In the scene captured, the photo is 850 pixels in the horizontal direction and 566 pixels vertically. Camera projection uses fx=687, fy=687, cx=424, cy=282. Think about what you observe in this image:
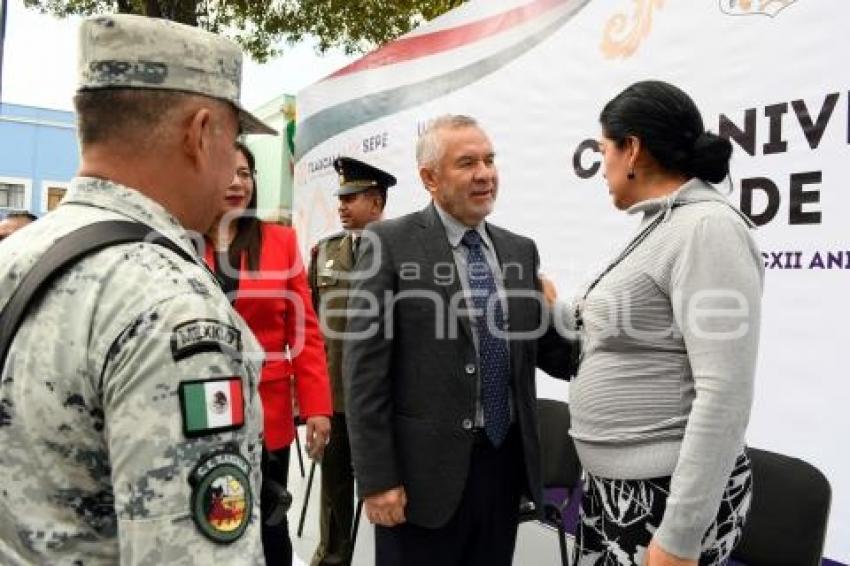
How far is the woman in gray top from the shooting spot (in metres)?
1.33

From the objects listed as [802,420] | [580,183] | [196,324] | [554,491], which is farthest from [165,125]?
[554,491]

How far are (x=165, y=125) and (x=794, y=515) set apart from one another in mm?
1857

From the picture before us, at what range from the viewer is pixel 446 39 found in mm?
4715

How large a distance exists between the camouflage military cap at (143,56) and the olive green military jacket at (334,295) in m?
2.55

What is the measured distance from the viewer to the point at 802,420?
2506mm

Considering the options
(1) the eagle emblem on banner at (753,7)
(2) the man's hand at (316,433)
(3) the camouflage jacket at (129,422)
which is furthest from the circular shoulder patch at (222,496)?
(1) the eagle emblem on banner at (753,7)

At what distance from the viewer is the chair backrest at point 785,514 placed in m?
1.81

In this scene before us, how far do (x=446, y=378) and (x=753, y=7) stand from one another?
201 centimetres

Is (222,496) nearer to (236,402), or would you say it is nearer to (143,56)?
(236,402)

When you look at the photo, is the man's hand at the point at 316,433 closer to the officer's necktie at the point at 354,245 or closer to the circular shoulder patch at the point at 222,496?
the officer's necktie at the point at 354,245

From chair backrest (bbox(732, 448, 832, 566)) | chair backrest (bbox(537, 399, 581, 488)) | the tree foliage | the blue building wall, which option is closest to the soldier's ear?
chair backrest (bbox(732, 448, 832, 566))

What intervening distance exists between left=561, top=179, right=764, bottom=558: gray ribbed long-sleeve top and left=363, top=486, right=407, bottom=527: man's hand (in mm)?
514

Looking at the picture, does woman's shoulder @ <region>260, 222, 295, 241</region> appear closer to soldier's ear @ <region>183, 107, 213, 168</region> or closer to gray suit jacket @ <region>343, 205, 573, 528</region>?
gray suit jacket @ <region>343, 205, 573, 528</region>

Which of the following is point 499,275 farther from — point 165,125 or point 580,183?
point 580,183
